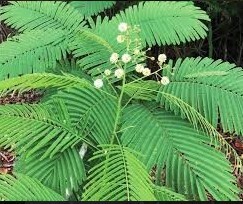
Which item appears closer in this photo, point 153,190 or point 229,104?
point 153,190

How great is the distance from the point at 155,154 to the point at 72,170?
351 millimetres

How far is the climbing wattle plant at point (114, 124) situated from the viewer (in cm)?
200

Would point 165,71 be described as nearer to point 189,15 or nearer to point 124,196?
point 189,15

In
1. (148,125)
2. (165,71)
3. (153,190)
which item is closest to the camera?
(153,190)

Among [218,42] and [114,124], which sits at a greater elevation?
[114,124]

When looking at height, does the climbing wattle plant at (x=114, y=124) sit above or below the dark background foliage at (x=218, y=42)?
above

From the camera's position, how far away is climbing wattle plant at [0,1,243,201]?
2.00 meters

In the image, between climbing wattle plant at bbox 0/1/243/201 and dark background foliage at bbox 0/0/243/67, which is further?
dark background foliage at bbox 0/0/243/67

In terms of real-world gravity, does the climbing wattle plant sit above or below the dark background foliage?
above

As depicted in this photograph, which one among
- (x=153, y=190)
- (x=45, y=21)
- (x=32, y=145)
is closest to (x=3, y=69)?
(x=45, y=21)

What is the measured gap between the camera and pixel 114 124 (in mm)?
2275

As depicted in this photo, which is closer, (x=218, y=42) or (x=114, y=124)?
(x=114, y=124)

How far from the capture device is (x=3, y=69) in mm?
2674

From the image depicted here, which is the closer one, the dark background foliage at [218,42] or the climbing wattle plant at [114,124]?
the climbing wattle plant at [114,124]
